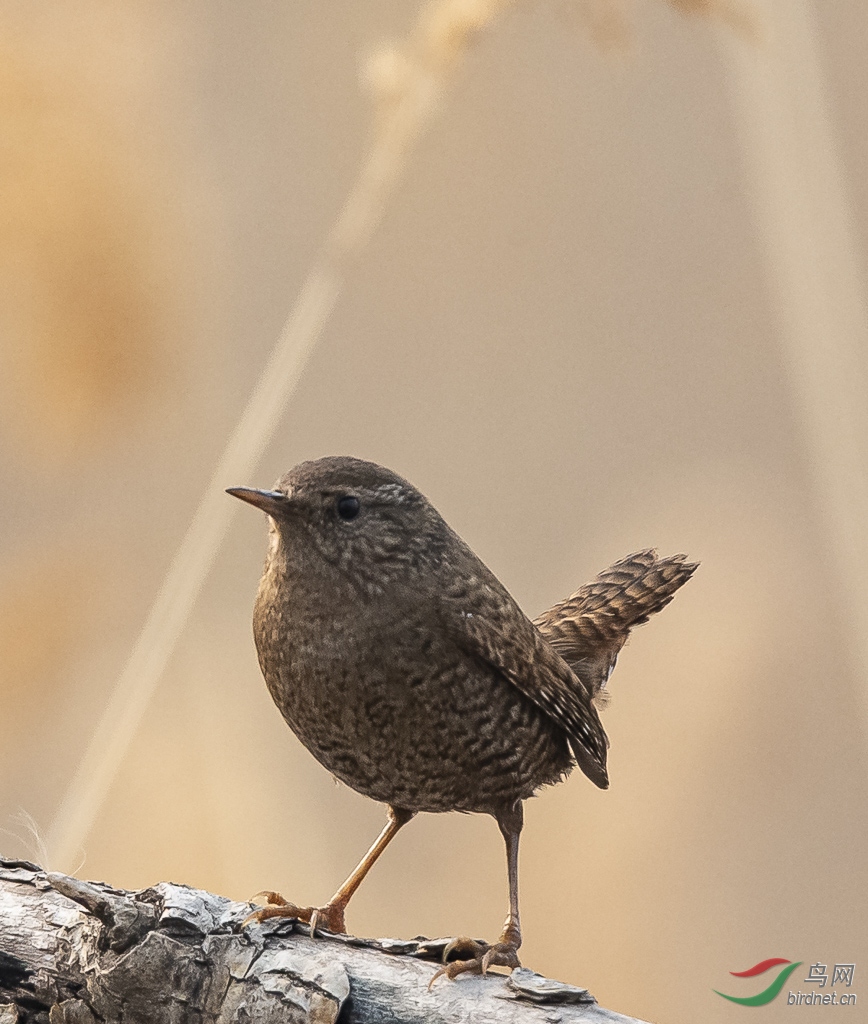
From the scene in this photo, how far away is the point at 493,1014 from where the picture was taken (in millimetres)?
1852

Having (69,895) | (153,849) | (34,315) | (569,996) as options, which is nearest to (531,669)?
(569,996)

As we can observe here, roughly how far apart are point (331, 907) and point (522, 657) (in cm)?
58

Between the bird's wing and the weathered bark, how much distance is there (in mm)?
425

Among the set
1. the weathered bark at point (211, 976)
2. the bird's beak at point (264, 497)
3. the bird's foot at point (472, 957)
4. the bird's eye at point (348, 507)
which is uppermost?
the bird's eye at point (348, 507)

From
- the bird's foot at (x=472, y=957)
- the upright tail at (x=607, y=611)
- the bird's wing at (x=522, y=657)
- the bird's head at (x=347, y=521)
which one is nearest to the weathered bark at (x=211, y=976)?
the bird's foot at (x=472, y=957)

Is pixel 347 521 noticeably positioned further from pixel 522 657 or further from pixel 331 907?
pixel 331 907

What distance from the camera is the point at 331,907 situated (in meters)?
2.23

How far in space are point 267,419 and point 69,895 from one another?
1.03 metres

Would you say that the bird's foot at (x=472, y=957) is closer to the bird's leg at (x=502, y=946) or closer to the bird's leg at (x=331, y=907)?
the bird's leg at (x=502, y=946)

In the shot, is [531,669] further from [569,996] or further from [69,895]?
[69,895]

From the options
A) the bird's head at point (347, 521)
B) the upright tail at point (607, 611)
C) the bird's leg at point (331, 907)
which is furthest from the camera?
the upright tail at point (607, 611)

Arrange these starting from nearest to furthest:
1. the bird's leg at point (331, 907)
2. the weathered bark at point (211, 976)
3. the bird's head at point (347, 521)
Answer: the weathered bark at point (211, 976), the bird's head at point (347, 521), the bird's leg at point (331, 907)

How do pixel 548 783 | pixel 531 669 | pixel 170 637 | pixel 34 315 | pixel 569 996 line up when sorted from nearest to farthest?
pixel 569 996, pixel 531 669, pixel 548 783, pixel 170 637, pixel 34 315

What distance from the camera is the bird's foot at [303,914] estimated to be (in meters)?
2.06
